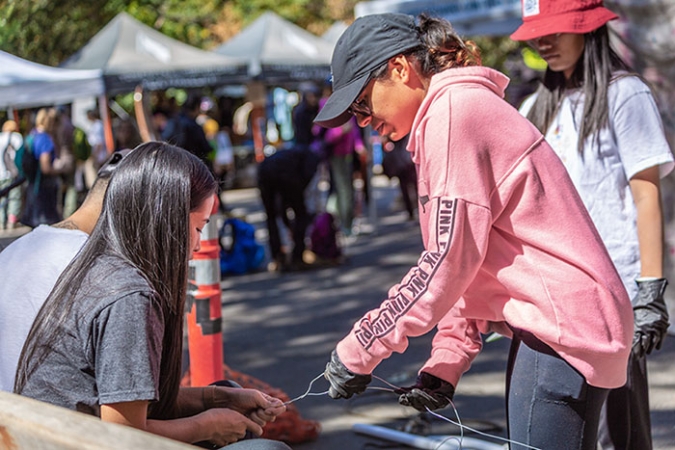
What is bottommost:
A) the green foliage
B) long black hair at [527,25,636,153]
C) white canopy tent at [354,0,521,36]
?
long black hair at [527,25,636,153]

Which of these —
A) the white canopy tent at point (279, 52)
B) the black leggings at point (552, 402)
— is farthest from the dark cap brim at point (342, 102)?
the white canopy tent at point (279, 52)

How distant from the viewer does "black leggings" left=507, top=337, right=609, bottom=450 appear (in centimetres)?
212

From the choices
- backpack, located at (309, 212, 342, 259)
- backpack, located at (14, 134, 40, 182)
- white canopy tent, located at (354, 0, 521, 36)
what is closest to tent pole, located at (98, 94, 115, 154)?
backpack, located at (14, 134, 40, 182)

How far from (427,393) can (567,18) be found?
1.37 metres

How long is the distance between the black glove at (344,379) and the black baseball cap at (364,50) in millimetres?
625

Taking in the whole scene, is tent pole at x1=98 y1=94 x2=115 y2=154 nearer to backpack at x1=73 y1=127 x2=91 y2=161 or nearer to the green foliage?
backpack at x1=73 y1=127 x2=91 y2=161

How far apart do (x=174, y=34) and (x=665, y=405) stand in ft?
67.6

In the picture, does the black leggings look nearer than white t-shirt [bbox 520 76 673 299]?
Yes

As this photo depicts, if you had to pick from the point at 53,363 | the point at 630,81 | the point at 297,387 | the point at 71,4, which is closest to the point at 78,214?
the point at 53,363

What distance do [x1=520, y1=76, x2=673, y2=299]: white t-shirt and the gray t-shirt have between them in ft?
5.20

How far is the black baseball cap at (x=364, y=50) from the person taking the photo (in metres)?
2.17

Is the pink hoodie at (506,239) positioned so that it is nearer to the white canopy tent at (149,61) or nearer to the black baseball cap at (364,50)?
the black baseball cap at (364,50)

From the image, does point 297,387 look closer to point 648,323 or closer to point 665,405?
point 665,405

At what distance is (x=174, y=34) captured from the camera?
23.4 m
